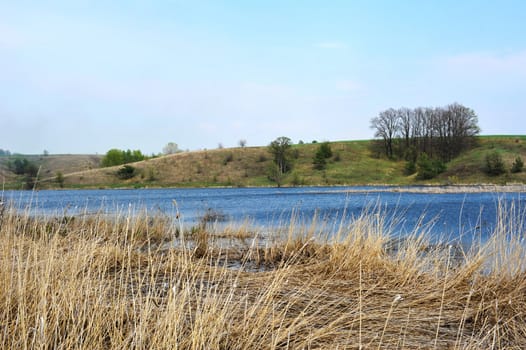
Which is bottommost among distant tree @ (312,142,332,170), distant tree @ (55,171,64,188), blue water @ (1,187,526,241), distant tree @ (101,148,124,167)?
blue water @ (1,187,526,241)

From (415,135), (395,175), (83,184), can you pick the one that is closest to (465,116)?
(415,135)

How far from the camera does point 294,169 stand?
75000mm

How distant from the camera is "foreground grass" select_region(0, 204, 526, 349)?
2.95 m

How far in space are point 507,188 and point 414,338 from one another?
159 ft

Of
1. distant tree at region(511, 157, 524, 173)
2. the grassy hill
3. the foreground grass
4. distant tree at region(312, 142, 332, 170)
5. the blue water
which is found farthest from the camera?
distant tree at region(312, 142, 332, 170)

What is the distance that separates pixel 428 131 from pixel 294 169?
27.9m

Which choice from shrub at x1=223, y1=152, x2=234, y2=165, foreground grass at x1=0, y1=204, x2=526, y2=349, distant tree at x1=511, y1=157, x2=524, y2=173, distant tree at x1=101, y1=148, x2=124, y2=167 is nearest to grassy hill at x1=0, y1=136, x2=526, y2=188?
shrub at x1=223, y1=152, x2=234, y2=165

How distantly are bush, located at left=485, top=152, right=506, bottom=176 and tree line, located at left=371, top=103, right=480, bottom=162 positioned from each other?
1882cm

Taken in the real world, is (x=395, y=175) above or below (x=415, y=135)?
below

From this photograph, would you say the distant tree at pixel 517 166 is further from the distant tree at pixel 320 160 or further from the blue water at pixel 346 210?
the distant tree at pixel 320 160

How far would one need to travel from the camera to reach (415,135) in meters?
84.1

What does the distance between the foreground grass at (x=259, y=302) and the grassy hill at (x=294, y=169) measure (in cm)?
5597

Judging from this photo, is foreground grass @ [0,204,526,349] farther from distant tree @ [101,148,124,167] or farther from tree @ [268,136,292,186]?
distant tree @ [101,148,124,167]

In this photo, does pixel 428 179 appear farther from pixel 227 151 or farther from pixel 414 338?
pixel 414 338
